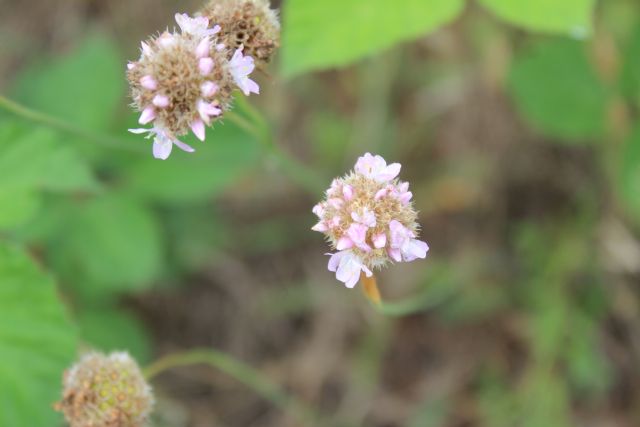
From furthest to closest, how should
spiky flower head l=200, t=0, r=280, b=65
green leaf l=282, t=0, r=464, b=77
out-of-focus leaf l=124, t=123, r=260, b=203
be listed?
out-of-focus leaf l=124, t=123, r=260, b=203 → green leaf l=282, t=0, r=464, b=77 → spiky flower head l=200, t=0, r=280, b=65

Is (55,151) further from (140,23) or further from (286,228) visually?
(140,23)

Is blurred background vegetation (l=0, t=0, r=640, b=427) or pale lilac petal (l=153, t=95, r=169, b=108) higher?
blurred background vegetation (l=0, t=0, r=640, b=427)

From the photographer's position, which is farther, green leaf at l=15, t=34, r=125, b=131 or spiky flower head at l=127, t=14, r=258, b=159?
green leaf at l=15, t=34, r=125, b=131

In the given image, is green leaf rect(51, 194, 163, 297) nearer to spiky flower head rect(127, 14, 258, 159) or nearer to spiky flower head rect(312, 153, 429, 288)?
spiky flower head rect(127, 14, 258, 159)

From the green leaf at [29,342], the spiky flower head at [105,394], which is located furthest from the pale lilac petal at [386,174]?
the green leaf at [29,342]

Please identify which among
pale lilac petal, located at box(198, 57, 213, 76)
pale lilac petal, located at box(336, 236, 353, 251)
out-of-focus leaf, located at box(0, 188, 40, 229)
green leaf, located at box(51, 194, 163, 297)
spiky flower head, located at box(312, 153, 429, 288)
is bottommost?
pale lilac petal, located at box(336, 236, 353, 251)

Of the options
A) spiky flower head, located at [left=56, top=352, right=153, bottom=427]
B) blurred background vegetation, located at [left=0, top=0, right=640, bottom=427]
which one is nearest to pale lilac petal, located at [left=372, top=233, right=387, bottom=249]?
spiky flower head, located at [left=56, top=352, right=153, bottom=427]

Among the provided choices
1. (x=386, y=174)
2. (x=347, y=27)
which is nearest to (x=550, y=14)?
(x=347, y=27)
